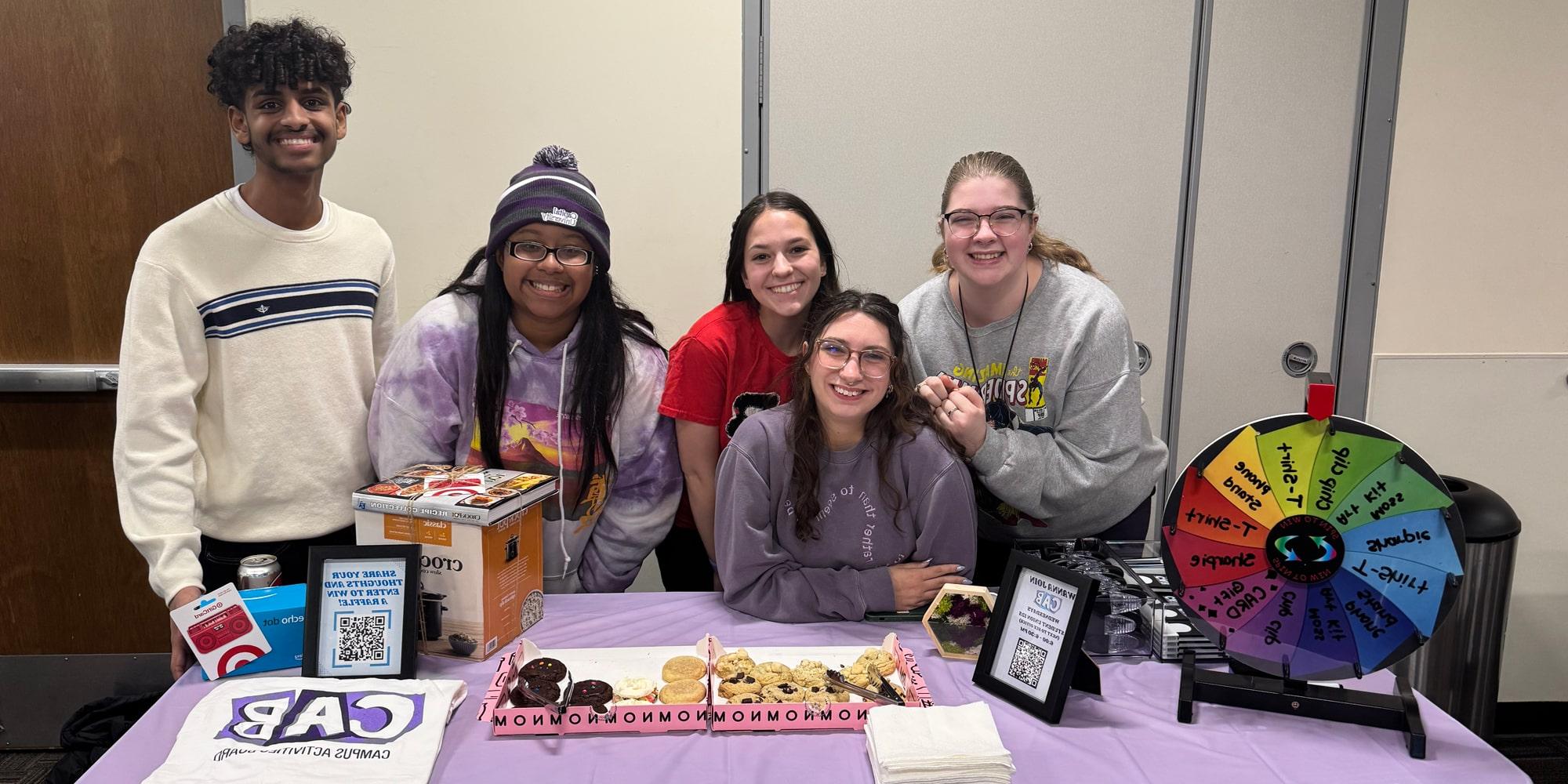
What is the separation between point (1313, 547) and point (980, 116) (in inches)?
69.7

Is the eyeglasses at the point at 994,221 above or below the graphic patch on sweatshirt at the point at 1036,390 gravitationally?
above

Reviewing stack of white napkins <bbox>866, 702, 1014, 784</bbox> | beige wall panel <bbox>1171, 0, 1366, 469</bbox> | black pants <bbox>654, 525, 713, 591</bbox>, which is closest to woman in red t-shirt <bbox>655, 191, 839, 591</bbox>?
black pants <bbox>654, 525, 713, 591</bbox>

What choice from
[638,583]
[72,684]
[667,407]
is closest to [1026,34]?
[667,407]

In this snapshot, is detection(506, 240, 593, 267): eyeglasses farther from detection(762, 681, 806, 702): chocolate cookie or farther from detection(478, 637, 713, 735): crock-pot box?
detection(762, 681, 806, 702): chocolate cookie

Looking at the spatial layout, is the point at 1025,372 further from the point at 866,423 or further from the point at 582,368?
the point at 582,368

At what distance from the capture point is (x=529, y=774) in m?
1.23

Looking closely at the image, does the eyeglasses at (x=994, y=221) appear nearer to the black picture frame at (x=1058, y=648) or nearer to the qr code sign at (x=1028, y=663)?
the black picture frame at (x=1058, y=648)

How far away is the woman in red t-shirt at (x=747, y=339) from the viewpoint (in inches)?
76.7

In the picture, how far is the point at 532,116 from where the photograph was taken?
2.66m

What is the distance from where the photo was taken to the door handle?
2.69 metres

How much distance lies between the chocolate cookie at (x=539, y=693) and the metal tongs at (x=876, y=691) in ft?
1.45

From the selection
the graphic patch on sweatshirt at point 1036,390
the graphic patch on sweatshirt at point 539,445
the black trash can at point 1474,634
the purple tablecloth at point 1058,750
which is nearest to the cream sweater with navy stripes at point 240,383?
the graphic patch on sweatshirt at point 539,445

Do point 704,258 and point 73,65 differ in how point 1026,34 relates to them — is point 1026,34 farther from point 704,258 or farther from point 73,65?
point 73,65

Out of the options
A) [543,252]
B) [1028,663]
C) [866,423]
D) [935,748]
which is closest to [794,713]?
[935,748]
